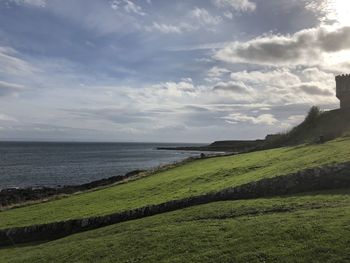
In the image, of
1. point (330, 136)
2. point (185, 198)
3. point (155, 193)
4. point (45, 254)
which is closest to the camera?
point (45, 254)

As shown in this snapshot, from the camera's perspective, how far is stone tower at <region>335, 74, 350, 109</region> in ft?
205

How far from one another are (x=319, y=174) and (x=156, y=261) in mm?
11094

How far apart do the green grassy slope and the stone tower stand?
46.5 meters

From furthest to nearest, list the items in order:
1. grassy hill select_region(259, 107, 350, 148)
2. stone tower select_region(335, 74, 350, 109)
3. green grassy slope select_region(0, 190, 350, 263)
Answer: stone tower select_region(335, 74, 350, 109) → grassy hill select_region(259, 107, 350, 148) → green grassy slope select_region(0, 190, 350, 263)

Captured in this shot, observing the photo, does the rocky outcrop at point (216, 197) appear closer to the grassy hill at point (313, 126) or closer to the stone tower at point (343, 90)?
the grassy hill at point (313, 126)

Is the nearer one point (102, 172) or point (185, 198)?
point (185, 198)

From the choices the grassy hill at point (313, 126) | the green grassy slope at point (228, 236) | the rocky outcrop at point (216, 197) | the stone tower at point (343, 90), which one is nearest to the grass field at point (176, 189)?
the rocky outcrop at point (216, 197)

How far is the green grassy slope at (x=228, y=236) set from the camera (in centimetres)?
1459

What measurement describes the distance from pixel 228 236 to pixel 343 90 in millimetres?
53100

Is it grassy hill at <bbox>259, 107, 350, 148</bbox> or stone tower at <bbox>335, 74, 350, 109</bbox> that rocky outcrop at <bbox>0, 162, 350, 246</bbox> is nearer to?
grassy hill at <bbox>259, 107, 350, 148</bbox>

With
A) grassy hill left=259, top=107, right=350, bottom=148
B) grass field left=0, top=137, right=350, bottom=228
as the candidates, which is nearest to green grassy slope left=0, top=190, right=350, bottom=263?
grass field left=0, top=137, right=350, bottom=228

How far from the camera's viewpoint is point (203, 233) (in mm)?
17828

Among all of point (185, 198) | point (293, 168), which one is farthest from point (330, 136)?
point (185, 198)

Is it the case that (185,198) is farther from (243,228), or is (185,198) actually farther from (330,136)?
(330,136)
